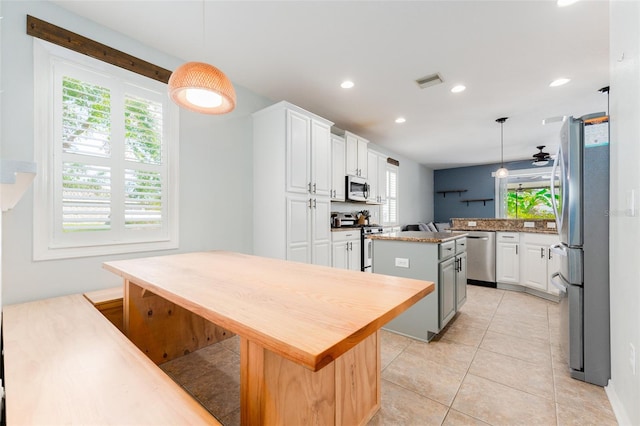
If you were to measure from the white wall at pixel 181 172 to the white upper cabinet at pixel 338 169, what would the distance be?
1.23 metres

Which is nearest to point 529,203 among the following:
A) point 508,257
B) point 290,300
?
point 508,257

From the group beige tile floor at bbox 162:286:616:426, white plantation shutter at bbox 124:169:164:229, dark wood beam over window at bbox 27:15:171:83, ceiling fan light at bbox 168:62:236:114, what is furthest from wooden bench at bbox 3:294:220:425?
dark wood beam over window at bbox 27:15:171:83

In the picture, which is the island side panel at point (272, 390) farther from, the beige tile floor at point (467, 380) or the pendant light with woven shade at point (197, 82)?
the pendant light with woven shade at point (197, 82)

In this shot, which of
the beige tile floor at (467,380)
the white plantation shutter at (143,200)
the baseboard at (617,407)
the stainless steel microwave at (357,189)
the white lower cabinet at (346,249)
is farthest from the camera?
the stainless steel microwave at (357,189)

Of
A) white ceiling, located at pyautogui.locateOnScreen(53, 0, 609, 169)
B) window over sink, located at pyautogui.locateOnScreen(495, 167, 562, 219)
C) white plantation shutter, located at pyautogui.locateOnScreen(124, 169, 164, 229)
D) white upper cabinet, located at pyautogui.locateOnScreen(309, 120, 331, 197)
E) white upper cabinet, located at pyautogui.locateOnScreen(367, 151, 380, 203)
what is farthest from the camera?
window over sink, located at pyautogui.locateOnScreen(495, 167, 562, 219)

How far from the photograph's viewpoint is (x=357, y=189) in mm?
4789

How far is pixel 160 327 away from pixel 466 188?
8356 mm

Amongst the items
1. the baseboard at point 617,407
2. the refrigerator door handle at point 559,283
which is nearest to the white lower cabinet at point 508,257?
the refrigerator door handle at point 559,283

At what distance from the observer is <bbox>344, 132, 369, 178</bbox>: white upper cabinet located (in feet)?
15.0

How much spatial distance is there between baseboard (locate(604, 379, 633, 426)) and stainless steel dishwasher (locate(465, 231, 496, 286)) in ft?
8.70

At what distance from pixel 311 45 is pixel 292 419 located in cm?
277

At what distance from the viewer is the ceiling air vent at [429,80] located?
120 inches

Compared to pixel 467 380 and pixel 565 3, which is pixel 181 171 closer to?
pixel 467 380

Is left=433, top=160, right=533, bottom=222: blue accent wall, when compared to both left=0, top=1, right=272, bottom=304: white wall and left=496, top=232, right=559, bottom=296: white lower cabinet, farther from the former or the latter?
left=0, top=1, right=272, bottom=304: white wall
